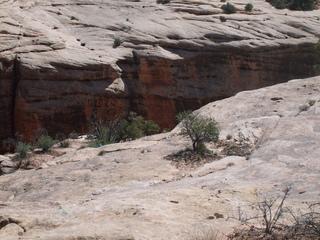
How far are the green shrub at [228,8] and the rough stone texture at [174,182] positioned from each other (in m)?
15.0

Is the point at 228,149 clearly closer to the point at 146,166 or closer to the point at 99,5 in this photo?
the point at 146,166

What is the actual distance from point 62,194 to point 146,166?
2.15 metres

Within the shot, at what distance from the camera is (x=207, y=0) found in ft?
106

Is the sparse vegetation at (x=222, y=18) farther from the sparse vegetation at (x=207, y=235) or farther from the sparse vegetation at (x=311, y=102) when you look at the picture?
the sparse vegetation at (x=207, y=235)

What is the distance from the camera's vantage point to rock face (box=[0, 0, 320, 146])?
22438 mm

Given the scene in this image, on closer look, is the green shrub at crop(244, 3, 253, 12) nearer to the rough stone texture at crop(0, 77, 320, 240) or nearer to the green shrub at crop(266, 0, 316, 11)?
the green shrub at crop(266, 0, 316, 11)

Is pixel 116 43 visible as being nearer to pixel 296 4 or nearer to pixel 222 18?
pixel 222 18

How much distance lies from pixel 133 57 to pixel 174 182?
1767 cm

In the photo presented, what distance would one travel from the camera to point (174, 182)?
8.21 m

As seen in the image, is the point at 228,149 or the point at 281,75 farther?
the point at 281,75

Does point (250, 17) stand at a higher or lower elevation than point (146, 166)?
higher

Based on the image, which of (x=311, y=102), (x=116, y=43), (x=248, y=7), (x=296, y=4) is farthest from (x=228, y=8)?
(x=311, y=102)

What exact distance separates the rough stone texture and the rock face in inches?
379

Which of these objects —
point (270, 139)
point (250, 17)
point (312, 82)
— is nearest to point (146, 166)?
point (270, 139)
